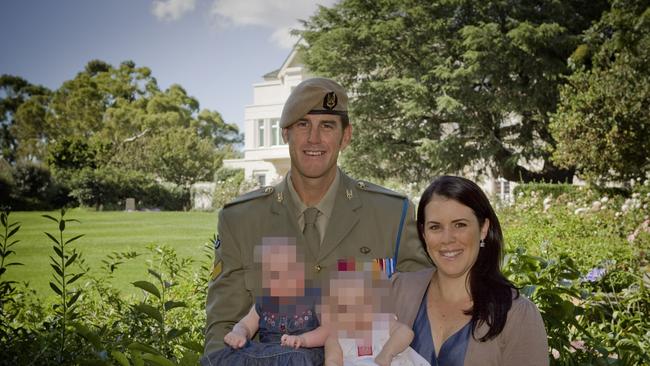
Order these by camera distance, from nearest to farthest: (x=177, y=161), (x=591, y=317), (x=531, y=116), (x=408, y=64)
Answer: (x=591, y=317) < (x=531, y=116) < (x=408, y=64) < (x=177, y=161)

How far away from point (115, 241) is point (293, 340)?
1524cm

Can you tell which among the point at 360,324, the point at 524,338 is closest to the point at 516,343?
the point at 524,338

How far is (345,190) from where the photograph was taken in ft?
10.1

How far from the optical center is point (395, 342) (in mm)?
2385

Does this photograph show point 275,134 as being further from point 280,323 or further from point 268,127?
point 280,323

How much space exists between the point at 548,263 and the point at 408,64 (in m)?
25.7

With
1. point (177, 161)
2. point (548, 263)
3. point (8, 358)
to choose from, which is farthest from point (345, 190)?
point (177, 161)

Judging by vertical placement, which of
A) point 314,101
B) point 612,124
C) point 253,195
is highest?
point 612,124

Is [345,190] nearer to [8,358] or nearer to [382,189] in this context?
[382,189]

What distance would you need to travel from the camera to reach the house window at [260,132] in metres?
39.2

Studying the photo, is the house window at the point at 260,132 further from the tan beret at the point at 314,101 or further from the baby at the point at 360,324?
the baby at the point at 360,324

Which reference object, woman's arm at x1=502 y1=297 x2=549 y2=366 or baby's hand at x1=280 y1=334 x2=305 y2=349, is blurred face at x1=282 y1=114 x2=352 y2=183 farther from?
woman's arm at x1=502 y1=297 x2=549 y2=366

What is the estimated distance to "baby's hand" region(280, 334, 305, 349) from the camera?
7.64 feet

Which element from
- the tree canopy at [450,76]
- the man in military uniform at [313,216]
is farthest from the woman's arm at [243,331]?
the tree canopy at [450,76]
